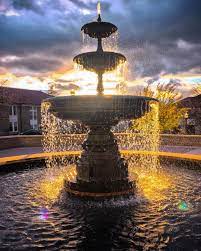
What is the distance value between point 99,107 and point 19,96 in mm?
43902

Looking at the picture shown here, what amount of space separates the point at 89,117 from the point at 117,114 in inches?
29.0

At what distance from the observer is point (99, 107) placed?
6.55 m

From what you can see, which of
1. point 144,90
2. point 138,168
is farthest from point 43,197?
point 144,90

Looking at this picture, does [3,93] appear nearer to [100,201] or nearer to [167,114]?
[167,114]

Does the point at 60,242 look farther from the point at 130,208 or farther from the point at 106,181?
the point at 106,181

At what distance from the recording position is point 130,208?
6.17 m

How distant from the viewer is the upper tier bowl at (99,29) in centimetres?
771

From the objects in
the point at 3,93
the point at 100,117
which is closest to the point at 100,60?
the point at 100,117

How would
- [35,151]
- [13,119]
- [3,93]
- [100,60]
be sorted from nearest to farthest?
[100,60]
[35,151]
[3,93]
[13,119]

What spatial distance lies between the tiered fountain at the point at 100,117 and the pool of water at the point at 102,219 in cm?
46

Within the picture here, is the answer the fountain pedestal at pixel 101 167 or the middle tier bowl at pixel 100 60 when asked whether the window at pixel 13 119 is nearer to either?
the middle tier bowl at pixel 100 60

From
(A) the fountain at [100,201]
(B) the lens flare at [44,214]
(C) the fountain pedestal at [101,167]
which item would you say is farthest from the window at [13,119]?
(B) the lens flare at [44,214]

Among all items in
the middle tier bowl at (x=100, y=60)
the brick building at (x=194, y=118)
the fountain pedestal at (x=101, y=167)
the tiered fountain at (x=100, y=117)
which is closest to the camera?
the tiered fountain at (x=100, y=117)

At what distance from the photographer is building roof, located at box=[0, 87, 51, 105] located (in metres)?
43.6
